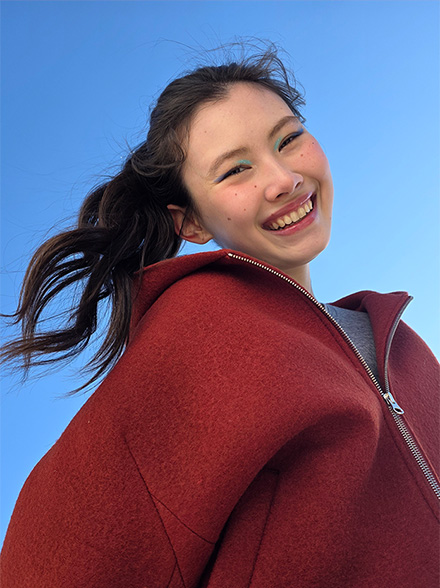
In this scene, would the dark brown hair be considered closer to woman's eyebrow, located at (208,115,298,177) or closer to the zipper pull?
woman's eyebrow, located at (208,115,298,177)

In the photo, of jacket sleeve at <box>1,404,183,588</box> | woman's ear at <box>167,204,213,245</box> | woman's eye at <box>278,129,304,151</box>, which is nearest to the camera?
jacket sleeve at <box>1,404,183,588</box>

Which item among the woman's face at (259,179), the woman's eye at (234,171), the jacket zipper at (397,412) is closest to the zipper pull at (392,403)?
the jacket zipper at (397,412)

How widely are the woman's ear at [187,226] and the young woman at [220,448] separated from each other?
335 mm

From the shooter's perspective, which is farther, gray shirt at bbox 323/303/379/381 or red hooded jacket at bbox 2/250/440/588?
gray shirt at bbox 323/303/379/381

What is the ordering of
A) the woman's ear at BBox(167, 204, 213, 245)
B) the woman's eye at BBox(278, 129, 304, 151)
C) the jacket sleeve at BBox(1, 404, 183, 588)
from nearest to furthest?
the jacket sleeve at BBox(1, 404, 183, 588) < the woman's eye at BBox(278, 129, 304, 151) < the woman's ear at BBox(167, 204, 213, 245)

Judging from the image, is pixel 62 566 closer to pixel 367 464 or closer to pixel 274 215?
pixel 367 464

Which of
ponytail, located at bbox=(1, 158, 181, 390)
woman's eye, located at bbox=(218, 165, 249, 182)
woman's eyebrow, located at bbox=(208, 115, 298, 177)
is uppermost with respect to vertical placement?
woman's eyebrow, located at bbox=(208, 115, 298, 177)

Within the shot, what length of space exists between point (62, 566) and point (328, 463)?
55 centimetres

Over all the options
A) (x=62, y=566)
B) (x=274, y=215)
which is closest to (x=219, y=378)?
(x=62, y=566)

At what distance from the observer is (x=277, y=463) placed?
50.8 inches

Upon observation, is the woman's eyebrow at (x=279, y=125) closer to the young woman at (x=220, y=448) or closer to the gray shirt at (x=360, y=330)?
the young woman at (x=220, y=448)

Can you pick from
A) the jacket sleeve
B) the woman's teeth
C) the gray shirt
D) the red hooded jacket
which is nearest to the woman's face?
the woman's teeth

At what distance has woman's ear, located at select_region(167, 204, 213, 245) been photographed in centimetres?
195

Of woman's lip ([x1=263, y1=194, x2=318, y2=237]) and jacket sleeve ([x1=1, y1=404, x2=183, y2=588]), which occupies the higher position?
woman's lip ([x1=263, y1=194, x2=318, y2=237])
